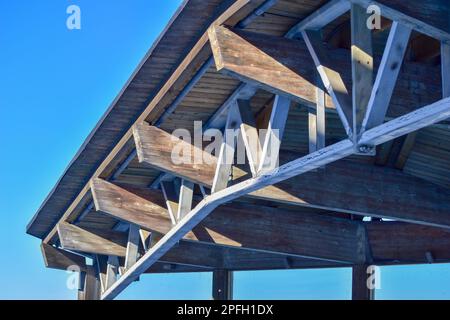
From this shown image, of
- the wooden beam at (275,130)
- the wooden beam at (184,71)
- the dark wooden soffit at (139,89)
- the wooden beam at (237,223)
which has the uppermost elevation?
the dark wooden soffit at (139,89)

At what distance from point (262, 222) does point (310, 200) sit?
2365mm

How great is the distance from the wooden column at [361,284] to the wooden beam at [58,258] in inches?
272

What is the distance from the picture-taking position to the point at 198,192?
14.7m

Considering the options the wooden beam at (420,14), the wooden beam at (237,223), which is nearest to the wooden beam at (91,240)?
the wooden beam at (237,223)

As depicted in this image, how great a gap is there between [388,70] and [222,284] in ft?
35.7

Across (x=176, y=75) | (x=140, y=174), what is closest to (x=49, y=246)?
(x=140, y=174)

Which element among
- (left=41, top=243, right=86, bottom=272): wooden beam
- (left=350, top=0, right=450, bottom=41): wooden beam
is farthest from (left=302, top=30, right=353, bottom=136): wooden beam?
(left=41, top=243, right=86, bottom=272): wooden beam

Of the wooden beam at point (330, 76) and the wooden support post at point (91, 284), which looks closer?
the wooden beam at point (330, 76)

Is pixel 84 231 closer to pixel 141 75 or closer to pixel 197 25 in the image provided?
pixel 141 75

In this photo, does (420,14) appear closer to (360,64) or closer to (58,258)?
(360,64)

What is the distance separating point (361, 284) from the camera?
1510cm

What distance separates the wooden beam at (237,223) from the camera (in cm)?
1391

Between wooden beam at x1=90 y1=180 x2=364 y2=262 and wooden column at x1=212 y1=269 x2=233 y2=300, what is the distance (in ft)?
13.3

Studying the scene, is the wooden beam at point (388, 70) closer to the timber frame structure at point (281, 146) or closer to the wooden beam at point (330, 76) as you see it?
the timber frame structure at point (281, 146)
